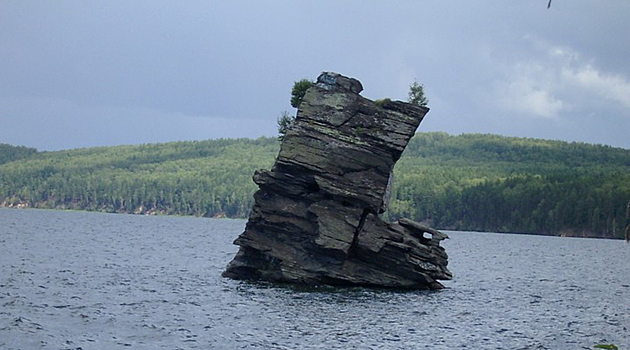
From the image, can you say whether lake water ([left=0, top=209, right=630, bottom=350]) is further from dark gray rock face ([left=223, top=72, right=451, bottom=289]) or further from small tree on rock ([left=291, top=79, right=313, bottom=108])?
small tree on rock ([left=291, top=79, right=313, bottom=108])

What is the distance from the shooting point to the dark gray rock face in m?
58.1

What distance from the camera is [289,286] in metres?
59.8

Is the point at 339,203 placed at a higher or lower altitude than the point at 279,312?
higher

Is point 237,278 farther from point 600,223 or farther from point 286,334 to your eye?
point 600,223

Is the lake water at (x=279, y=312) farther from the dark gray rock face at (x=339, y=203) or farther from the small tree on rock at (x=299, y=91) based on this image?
the small tree on rock at (x=299, y=91)

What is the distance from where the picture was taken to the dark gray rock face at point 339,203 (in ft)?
191

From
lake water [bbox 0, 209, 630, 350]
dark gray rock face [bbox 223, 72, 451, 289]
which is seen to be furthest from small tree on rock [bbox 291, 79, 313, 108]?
lake water [bbox 0, 209, 630, 350]

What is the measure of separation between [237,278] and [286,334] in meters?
23.4

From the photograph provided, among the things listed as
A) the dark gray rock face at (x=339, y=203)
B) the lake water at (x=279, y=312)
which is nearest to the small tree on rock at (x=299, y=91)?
the dark gray rock face at (x=339, y=203)

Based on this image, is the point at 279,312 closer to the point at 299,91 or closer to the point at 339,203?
the point at 339,203

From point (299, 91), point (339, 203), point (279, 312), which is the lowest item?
point (279, 312)

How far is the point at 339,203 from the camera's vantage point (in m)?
58.4

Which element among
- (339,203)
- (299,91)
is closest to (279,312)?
(339,203)

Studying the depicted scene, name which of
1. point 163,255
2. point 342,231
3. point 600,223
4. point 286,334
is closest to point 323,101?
point 342,231
